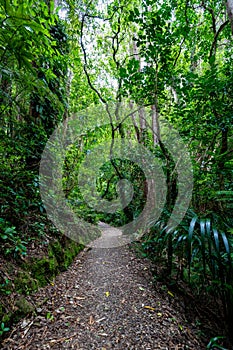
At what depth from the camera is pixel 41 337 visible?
53.8 inches

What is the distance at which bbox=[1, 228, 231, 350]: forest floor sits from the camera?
1356mm

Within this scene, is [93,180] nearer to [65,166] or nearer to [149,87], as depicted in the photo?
[65,166]

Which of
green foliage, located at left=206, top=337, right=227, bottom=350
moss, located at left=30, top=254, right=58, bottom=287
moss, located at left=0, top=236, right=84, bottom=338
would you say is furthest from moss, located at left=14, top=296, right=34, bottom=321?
green foliage, located at left=206, top=337, right=227, bottom=350

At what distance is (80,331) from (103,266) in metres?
1.39

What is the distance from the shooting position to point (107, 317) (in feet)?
5.35

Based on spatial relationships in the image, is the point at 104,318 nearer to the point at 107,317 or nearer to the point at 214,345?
the point at 107,317

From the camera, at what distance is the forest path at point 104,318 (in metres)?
1.35

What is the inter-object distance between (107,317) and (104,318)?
0.09 ft

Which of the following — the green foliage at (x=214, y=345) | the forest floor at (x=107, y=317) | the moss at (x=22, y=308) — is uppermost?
the moss at (x=22, y=308)

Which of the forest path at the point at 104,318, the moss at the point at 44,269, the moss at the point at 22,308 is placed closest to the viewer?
the forest path at the point at 104,318

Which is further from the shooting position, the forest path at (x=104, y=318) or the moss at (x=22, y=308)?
the moss at (x=22, y=308)

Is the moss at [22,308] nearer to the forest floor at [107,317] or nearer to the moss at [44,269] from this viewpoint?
the forest floor at [107,317]

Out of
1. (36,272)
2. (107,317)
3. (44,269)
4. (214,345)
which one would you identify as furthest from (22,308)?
(214,345)

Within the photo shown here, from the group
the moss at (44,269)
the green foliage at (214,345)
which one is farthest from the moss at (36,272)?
the green foliage at (214,345)
